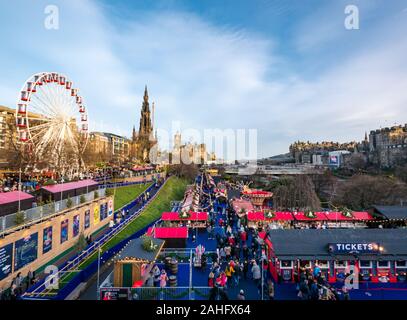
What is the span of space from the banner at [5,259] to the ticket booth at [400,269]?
18.5 metres

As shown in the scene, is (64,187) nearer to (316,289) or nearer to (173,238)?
(173,238)

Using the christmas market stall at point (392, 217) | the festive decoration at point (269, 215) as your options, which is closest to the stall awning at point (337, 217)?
the christmas market stall at point (392, 217)

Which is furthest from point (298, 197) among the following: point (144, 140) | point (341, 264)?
point (144, 140)

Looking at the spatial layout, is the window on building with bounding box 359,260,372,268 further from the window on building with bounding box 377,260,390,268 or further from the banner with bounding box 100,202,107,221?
the banner with bounding box 100,202,107,221

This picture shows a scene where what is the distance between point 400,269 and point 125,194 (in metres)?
31.2

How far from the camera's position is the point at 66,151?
4156 cm

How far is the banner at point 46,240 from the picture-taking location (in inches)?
558

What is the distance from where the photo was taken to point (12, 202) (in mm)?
13633

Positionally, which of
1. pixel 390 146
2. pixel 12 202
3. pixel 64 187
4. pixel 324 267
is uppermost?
pixel 390 146

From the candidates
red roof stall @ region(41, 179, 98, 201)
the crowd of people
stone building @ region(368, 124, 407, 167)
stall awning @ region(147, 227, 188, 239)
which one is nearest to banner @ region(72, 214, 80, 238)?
red roof stall @ region(41, 179, 98, 201)

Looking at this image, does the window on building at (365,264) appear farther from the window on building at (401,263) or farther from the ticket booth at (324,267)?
the ticket booth at (324,267)
